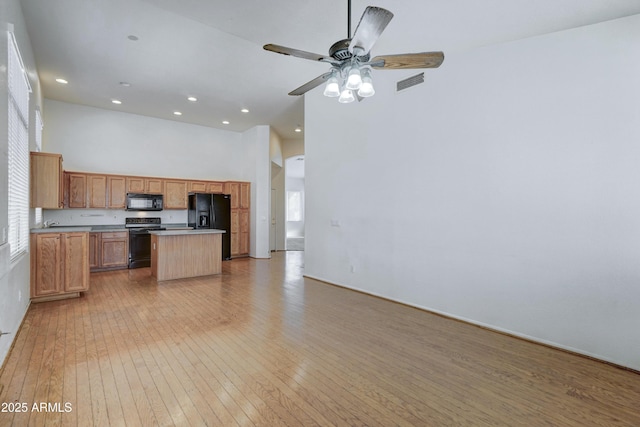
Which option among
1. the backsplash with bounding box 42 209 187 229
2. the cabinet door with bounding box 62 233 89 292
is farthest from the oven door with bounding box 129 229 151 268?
the cabinet door with bounding box 62 233 89 292

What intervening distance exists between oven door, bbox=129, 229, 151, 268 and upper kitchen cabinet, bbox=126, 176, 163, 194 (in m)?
1.01

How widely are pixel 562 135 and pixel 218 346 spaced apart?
3.86m

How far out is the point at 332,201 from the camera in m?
5.47

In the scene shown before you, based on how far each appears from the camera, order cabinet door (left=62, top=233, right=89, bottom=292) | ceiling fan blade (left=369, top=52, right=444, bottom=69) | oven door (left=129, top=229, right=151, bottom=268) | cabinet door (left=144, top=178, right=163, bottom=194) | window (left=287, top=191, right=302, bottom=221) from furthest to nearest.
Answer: window (left=287, top=191, right=302, bottom=221)
cabinet door (left=144, top=178, right=163, bottom=194)
oven door (left=129, top=229, right=151, bottom=268)
cabinet door (left=62, top=233, right=89, bottom=292)
ceiling fan blade (left=369, top=52, right=444, bottom=69)

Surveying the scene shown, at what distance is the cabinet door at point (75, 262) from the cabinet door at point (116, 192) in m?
2.77

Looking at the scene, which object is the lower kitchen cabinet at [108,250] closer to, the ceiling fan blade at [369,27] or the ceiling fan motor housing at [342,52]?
the ceiling fan motor housing at [342,52]

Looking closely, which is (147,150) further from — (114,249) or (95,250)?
(95,250)

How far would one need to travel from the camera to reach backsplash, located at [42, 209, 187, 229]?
21.4 ft

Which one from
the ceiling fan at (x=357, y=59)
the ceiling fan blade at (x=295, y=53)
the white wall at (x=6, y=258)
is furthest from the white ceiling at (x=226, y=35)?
the ceiling fan blade at (x=295, y=53)

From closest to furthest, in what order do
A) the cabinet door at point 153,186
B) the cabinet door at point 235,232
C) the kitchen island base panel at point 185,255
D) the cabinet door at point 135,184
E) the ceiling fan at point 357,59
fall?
the ceiling fan at point 357,59 < the kitchen island base panel at point 185,255 < the cabinet door at point 135,184 < the cabinet door at point 153,186 < the cabinet door at point 235,232

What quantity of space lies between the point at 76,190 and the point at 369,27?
23.3ft

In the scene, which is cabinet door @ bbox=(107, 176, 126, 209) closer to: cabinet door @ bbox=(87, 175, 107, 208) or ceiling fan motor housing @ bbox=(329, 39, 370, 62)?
cabinet door @ bbox=(87, 175, 107, 208)

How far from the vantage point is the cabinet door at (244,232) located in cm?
860

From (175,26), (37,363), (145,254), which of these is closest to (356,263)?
(37,363)
